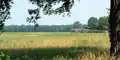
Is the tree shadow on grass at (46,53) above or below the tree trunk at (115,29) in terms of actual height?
below

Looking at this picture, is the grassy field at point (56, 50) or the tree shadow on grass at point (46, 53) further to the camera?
the tree shadow on grass at point (46, 53)

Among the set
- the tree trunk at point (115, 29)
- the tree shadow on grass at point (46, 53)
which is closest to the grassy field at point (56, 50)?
the tree shadow on grass at point (46, 53)

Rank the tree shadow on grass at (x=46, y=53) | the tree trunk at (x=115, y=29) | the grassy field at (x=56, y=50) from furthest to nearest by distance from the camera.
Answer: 1. the tree shadow on grass at (x=46, y=53)
2. the tree trunk at (x=115, y=29)
3. the grassy field at (x=56, y=50)

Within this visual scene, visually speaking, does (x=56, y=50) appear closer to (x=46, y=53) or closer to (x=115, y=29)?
(x=46, y=53)

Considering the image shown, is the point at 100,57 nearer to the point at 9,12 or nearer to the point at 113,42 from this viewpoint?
the point at 113,42

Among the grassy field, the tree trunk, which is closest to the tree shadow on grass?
the grassy field

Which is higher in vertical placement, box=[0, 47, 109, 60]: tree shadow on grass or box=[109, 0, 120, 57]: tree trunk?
box=[109, 0, 120, 57]: tree trunk

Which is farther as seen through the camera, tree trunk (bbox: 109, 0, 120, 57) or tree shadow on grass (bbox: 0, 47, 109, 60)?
tree shadow on grass (bbox: 0, 47, 109, 60)

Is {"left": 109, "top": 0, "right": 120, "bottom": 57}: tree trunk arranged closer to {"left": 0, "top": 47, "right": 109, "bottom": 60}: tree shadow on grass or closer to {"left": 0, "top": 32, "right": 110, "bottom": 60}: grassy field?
{"left": 0, "top": 32, "right": 110, "bottom": 60}: grassy field

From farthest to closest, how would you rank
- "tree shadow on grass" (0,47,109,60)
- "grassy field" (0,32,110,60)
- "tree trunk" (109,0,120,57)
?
"tree shadow on grass" (0,47,109,60)
"tree trunk" (109,0,120,57)
"grassy field" (0,32,110,60)

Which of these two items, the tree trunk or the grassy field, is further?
the tree trunk

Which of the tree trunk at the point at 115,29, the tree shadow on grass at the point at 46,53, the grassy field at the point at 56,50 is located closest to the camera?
the grassy field at the point at 56,50

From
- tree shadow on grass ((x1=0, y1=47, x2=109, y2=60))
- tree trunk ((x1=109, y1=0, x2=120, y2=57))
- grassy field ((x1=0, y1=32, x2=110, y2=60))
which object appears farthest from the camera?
tree shadow on grass ((x1=0, y1=47, x2=109, y2=60))

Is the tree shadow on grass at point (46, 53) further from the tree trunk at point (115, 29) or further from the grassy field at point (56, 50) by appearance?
the tree trunk at point (115, 29)
